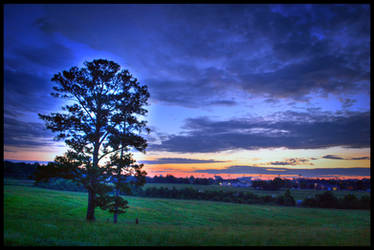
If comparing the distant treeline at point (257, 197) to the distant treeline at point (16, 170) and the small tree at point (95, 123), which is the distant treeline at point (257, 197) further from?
the small tree at point (95, 123)

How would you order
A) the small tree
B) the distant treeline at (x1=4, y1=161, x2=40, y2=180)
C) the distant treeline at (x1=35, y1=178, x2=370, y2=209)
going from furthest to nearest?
the distant treeline at (x1=4, y1=161, x2=40, y2=180) → the distant treeline at (x1=35, y1=178, x2=370, y2=209) → the small tree

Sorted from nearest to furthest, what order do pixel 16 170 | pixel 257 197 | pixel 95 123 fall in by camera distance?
pixel 95 123 < pixel 257 197 < pixel 16 170

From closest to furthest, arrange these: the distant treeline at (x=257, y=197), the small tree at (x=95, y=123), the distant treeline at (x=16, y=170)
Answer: the small tree at (x=95, y=123) < the distant treeline at (x=257, y=197) < the distant treeline at (x=16, y=170)

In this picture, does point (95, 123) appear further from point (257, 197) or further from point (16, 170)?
point (16, 170)

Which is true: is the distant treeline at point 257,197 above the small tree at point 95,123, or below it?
below

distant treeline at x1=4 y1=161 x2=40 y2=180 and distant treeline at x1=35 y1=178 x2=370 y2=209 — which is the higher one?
distant treeline at x1=4 y1=161 x2=40 y2=180

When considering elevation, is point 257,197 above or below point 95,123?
below

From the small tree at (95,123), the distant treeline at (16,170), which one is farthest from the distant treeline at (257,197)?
the small tree at (95,123)

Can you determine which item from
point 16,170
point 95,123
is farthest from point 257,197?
point 16,170

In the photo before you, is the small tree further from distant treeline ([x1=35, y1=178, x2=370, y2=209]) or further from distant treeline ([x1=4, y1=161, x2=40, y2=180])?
distant treeline ([x1=4, y1=161, x2=40, y2=180])

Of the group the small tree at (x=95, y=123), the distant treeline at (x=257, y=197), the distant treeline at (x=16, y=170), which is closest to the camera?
the small tree at (x=95, y=123)

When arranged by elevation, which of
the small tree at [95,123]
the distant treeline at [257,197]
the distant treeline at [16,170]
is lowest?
the distant treeline at [257,197]

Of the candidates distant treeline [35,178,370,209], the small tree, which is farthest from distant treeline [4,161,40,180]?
the small tree
